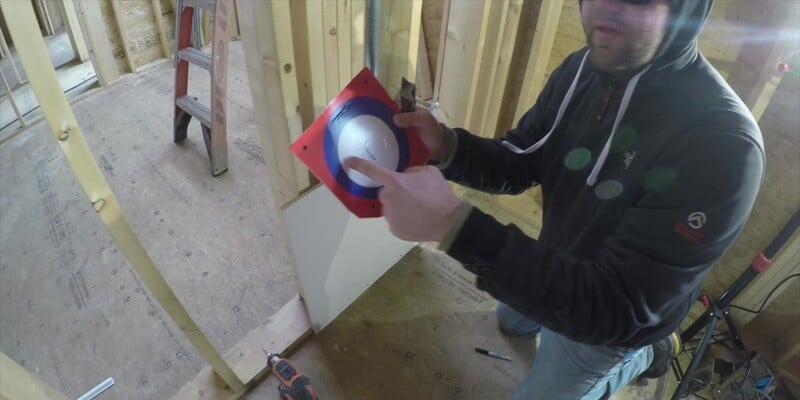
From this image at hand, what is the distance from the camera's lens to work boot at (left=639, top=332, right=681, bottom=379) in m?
1.24

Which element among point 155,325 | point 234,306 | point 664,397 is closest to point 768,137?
point 664,397

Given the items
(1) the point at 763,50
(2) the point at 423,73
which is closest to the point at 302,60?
(1) the point at 763,50

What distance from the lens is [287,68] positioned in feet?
3.10

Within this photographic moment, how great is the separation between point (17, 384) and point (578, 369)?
1152mm

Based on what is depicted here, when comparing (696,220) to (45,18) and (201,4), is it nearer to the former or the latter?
(201,4)

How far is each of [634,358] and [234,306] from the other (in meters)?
1.36

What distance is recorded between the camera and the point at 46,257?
1.78 meters

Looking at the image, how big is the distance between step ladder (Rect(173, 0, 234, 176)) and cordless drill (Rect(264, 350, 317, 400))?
4.20 feet

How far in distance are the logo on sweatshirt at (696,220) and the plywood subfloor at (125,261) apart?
1383 mm

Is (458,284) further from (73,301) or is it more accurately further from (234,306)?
(73,301)

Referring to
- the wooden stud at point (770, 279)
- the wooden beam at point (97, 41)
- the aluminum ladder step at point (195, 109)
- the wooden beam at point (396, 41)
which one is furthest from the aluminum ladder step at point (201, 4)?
the wooden stud at point (770, 279)

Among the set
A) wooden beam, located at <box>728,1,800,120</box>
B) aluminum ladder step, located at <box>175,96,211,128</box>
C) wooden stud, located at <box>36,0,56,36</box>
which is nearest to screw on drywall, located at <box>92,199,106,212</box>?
aluminum ladder step, located at <box>175,96,211,128</box>

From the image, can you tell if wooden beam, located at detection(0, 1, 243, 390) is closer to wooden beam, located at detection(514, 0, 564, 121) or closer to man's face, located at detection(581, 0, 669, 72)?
man's face, located at detection(581, 0, 669, 72)

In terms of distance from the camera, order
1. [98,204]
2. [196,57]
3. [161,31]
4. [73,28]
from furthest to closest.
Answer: [161,31]
[73,28]
[196,57]
[98,204]
